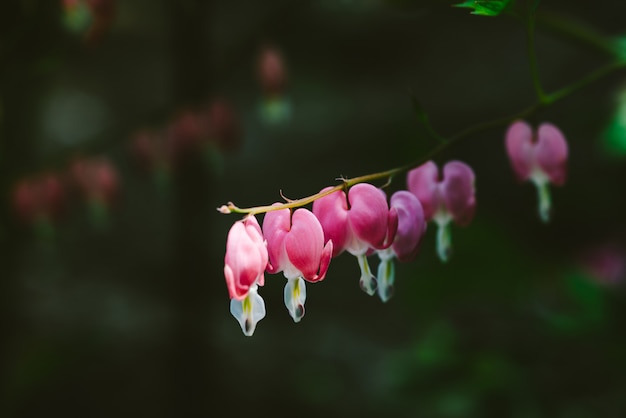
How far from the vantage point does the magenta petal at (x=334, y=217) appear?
0.91 m

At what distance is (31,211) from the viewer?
2.18 metres

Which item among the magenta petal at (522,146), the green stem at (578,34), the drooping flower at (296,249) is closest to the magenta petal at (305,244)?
the drooping flower at (296,249)

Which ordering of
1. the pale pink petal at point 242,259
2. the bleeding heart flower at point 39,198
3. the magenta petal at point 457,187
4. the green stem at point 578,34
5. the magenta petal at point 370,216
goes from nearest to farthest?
the pale pink petal at point 242,259, the magenta petal at point 370,216, the magenta petal at point 457,187, the green stem at point 578,34, the bleeding heart flower at point 39,198

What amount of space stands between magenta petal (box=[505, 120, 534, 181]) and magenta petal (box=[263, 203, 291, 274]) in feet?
1.46

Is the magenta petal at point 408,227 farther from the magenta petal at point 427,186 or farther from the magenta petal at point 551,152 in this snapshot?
the magenta petal at point 551,152

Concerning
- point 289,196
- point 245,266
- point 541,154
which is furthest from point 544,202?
point 289,196

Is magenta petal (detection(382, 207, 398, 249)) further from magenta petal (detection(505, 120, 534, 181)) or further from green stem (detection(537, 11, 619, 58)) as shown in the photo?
green stem (detection(537, 11, 619, 58))

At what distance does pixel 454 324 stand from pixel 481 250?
974 millimetres

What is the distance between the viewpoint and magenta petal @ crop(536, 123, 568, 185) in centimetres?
111

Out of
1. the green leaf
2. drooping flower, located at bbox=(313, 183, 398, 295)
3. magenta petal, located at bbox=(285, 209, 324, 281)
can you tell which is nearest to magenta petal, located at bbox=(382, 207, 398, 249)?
drooping flower, located at bbox=(313, 183, 398, 295)

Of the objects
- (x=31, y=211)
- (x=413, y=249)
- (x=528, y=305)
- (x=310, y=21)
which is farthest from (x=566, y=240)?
(x=413, y=249)

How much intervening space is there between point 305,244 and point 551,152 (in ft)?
1.55

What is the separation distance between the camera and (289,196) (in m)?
3.98

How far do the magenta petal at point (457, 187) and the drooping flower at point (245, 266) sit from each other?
1.15ft
